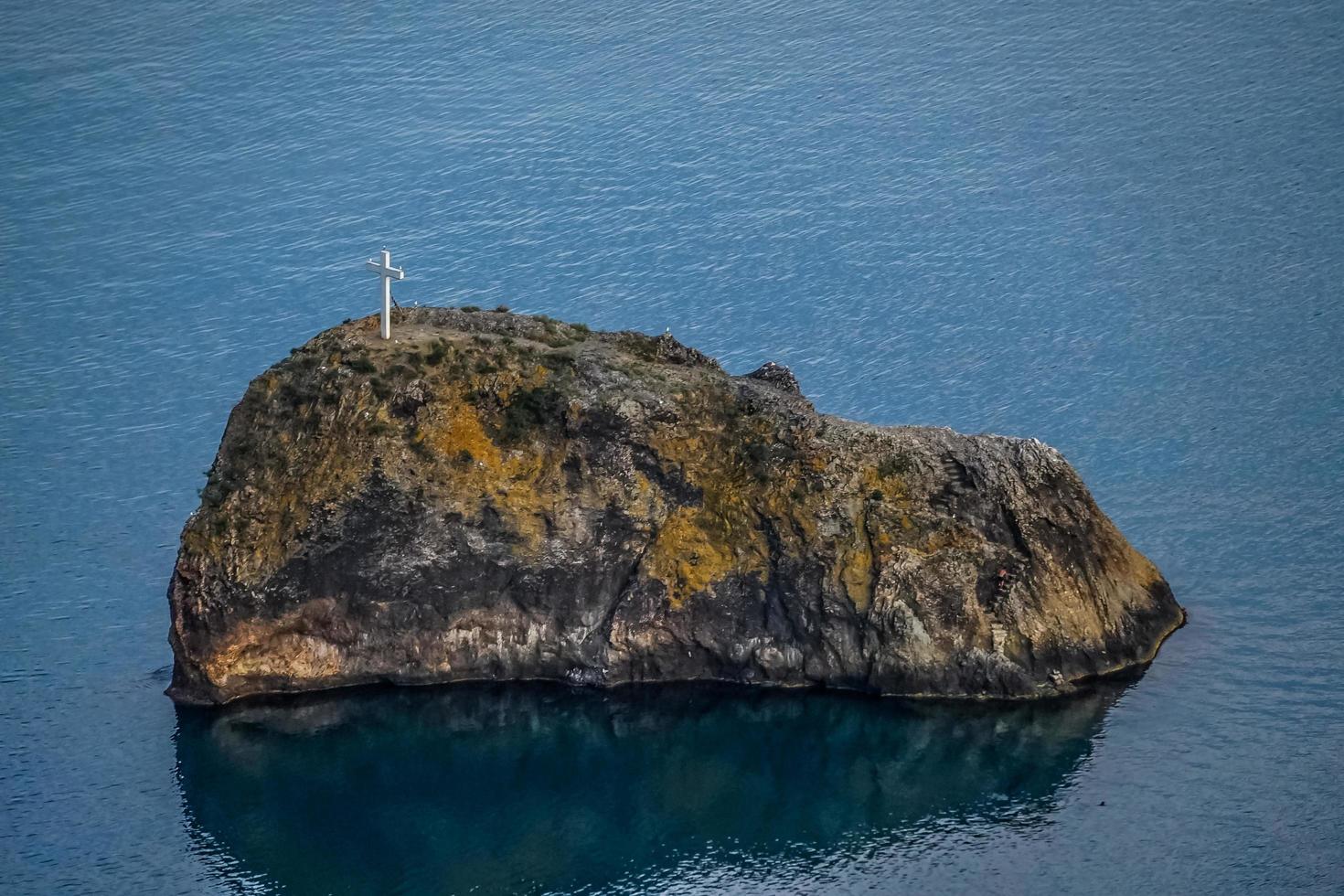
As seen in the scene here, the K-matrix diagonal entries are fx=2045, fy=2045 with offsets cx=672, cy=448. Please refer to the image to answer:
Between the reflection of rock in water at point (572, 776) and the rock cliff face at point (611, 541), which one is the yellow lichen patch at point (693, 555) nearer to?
the rock cliff face at point (611, 541)

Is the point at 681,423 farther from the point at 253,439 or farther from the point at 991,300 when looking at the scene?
the point at 991,300

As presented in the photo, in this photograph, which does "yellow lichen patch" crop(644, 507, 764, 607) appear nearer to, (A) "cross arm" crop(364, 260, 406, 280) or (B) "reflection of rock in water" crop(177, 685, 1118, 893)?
(B) "reflection of rock in water" crop(177, 685, 1118, 893)

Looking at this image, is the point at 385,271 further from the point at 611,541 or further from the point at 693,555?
the point at 693,555

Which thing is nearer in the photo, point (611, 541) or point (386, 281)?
point (611, 541)

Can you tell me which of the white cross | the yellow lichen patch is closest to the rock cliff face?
the yellow lichen patch

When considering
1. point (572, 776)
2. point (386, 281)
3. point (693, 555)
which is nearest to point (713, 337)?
point (693, 555)
